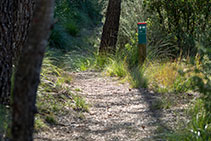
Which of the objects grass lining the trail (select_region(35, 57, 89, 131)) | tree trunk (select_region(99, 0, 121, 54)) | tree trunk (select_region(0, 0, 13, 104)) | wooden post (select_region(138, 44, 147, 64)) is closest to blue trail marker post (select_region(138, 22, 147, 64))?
wooden post (select_region(138, 44, 147, 64))

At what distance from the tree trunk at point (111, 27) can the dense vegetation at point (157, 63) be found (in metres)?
0.37

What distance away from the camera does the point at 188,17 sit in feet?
28.5

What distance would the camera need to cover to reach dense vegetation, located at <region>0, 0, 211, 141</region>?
3643 millimetres

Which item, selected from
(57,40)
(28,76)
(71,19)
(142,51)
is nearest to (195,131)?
(28,76)

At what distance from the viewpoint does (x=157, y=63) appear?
694 centimetres

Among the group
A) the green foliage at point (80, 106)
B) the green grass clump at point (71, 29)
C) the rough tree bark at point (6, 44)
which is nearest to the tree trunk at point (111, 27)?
the green foliage at point (80, 106)

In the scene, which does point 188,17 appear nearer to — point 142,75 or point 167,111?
point 142,75

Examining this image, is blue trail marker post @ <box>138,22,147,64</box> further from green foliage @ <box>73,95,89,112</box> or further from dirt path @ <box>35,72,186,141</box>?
green foliage @ <box>73,95,89,112</box>

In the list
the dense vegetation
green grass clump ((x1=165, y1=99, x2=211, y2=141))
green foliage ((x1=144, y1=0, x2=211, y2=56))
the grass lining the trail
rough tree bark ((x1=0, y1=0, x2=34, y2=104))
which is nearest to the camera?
green grass clump ((x1=165, y1=99, x2=211, y2=141))

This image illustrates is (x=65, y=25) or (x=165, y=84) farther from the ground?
(x=65, y=25)

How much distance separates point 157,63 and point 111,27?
267 centimetres

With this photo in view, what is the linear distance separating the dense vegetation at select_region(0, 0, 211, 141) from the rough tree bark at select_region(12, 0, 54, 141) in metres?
0.21

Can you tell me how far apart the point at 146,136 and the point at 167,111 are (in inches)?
38.3

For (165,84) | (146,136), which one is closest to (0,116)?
(146,136)
